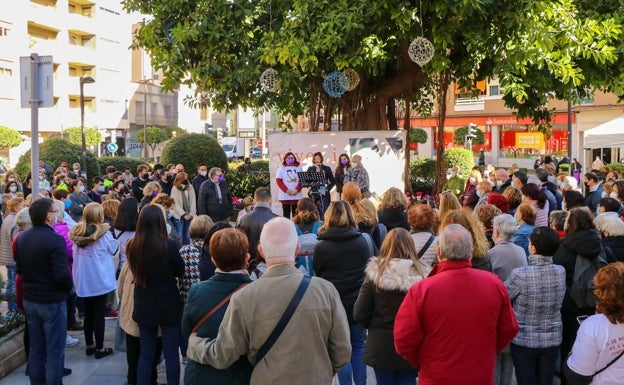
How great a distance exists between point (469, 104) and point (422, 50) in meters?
32.0

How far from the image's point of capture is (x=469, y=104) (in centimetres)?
4278

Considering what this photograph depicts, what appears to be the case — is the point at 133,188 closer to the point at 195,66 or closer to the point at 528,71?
the point at 195,66

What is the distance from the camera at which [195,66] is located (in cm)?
1359

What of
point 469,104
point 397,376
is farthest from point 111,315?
point 469,104

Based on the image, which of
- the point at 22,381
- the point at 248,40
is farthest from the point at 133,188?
the point at 22,381

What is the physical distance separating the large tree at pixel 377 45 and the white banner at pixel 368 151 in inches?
42.4

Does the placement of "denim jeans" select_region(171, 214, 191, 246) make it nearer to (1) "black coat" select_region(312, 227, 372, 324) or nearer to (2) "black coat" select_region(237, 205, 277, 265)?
(2) "black coat" select_region(237, 205, 277, 265)

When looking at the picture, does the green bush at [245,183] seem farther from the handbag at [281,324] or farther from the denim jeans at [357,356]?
the handbag at [281,324]

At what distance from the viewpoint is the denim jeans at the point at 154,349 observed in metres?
5.13

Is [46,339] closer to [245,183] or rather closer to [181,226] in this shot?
[181,226]

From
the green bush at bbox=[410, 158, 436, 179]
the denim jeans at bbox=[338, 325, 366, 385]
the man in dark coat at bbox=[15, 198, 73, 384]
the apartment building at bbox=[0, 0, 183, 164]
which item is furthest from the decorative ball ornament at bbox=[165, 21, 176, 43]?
the apartment building at bbox=[0, 0, 183, 164]

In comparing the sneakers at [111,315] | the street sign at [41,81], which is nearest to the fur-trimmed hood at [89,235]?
the street sign at [41,81]

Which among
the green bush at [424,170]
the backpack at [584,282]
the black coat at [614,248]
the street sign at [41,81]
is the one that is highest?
the street sign at [41,81]

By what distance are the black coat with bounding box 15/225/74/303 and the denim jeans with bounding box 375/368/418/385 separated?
2.73 meters
